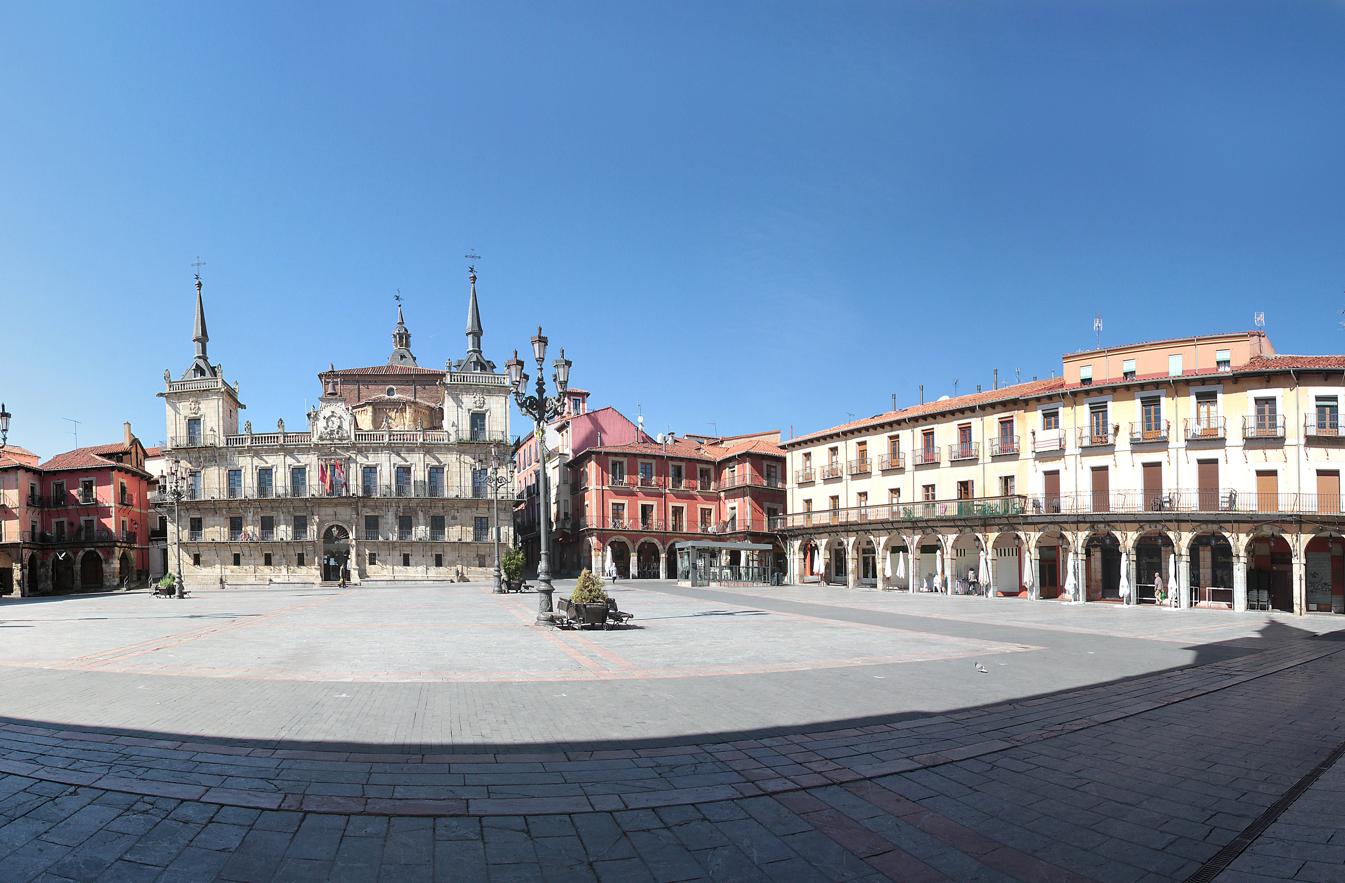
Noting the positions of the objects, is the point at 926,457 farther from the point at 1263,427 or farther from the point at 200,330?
the point at 200,330

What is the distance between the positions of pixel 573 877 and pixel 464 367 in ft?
197

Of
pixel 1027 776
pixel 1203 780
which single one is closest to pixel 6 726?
pixel 1027 776

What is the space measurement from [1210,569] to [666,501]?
35.1m

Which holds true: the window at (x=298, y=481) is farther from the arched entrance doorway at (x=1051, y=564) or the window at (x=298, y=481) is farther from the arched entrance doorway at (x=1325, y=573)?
the arched entrance doorway at (x=1325, y=573)

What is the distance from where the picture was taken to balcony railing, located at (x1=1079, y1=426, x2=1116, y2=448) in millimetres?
32781

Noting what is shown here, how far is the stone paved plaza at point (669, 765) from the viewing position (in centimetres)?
485

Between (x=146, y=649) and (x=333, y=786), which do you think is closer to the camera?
(x=333, y=786)

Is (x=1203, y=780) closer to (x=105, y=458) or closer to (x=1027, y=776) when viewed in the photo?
(x=1027, y=776)

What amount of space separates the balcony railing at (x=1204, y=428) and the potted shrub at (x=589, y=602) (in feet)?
84.2

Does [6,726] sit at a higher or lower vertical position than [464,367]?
lower

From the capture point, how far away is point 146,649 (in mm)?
14547

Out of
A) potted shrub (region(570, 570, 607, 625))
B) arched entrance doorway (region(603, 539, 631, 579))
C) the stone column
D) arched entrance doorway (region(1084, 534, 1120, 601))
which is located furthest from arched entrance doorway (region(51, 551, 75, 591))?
the stone column

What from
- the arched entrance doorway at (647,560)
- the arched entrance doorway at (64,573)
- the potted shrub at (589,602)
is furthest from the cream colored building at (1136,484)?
the arched entrance doorway at (64,573)

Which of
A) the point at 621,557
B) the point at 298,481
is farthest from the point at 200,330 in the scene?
the point at 621,557
